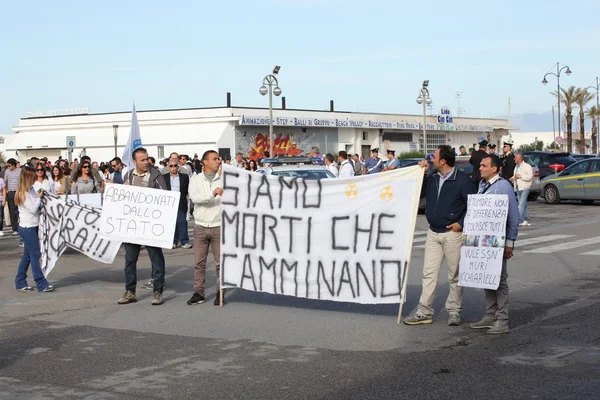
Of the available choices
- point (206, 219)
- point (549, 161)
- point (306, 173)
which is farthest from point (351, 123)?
point (206, 219)

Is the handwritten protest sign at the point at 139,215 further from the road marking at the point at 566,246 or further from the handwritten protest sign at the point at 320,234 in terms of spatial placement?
the road marking at the point at 566,246

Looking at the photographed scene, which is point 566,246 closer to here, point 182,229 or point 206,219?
point 182,229

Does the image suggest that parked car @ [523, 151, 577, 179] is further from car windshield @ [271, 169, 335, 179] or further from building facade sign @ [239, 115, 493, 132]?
building facade sign @ [239, 115, 493, 132]

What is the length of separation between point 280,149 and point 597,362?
4955 centimetres

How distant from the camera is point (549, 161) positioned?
32.5 meters

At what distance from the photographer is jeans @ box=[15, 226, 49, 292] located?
11508mm

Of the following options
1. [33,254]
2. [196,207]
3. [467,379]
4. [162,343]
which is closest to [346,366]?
[467,379]

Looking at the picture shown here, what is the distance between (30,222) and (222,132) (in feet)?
136

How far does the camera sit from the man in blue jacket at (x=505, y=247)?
833 centimetres

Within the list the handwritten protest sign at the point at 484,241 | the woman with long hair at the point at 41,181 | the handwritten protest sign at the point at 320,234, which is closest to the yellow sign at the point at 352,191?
the handwritten protest sign at the point at 320,234

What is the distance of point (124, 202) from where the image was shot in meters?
10.9

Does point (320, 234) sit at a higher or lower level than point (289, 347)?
higher

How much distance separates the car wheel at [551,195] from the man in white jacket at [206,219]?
19.7 m

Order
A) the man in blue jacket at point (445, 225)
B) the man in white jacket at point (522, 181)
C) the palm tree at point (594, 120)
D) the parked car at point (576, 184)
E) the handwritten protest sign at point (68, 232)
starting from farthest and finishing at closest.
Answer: the palm tree at point (594, 120)
the parked car at point (576, 184)
the man in white jacket at point (522, 181)
the handwritten protest sign at point (68, 232)
the man in blue jacket at point (445, 225)
